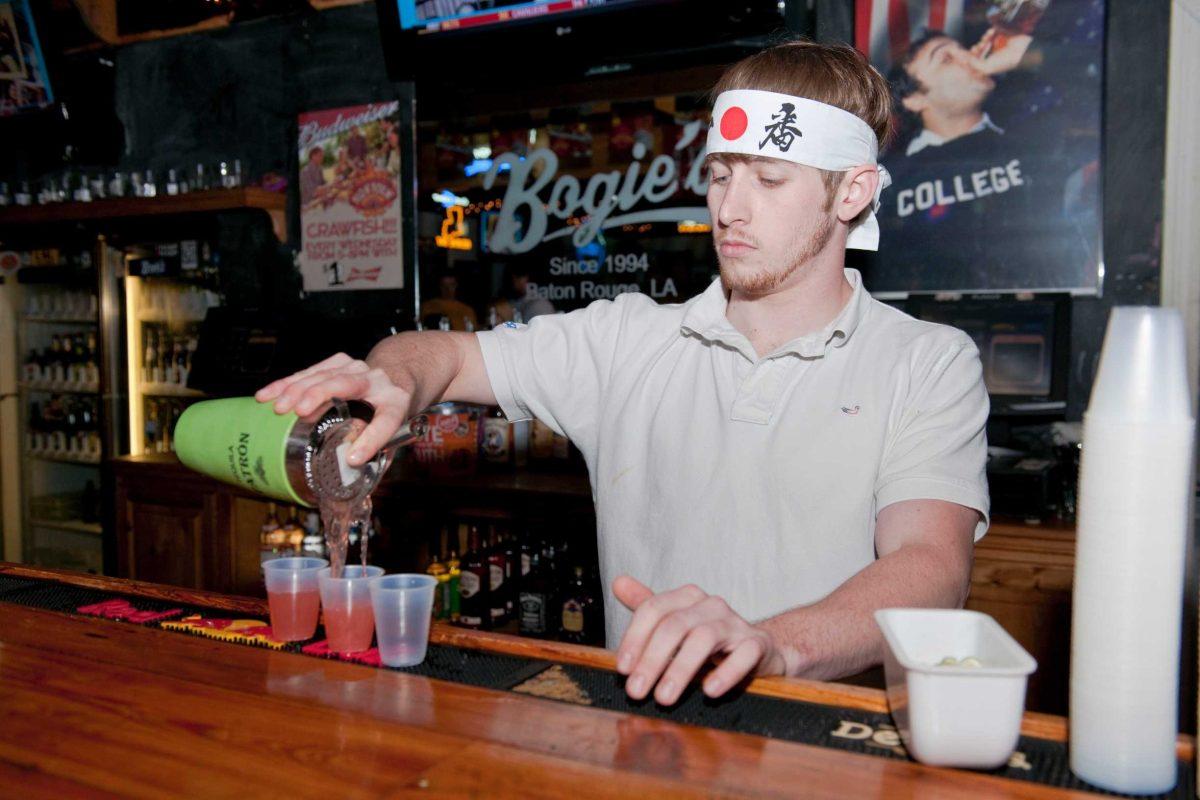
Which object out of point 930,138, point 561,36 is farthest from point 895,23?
point 561,36

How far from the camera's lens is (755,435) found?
1.71 m

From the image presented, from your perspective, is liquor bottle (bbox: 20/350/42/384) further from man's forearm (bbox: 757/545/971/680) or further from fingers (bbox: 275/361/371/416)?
man's forearm (bbox: 757/545/971/680)

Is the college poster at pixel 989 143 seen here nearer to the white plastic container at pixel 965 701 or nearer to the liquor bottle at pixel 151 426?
the white plastic container at pixel 965 701

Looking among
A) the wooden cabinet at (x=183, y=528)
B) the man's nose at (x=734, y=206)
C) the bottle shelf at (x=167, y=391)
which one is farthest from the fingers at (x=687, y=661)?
the bottle shelf at (x=167, y=391)

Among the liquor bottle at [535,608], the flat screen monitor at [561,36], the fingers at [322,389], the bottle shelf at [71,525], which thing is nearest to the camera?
the fingers at [322,389]

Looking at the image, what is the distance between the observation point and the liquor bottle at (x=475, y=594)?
3.17 m

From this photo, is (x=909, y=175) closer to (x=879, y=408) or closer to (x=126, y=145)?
(x=879, y=408)

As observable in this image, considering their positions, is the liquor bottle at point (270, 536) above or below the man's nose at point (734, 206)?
below

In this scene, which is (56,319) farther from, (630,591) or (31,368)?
(630,591)

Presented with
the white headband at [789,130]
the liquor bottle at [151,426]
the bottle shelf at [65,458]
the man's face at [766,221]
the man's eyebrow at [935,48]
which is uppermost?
the man's eyebrow at [935,48]

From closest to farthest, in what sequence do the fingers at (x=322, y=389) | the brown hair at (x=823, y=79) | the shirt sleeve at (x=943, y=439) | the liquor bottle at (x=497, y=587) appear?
1. the fingers at (x=322, y=389)
2. the shirt sleeve at (x=943, y=439)
3. the brown hair at (x=823, y=79)
4. the liquor bottle at (x=497, y=587)

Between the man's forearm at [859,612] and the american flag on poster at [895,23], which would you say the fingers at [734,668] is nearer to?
the man's forearm at [859,612]

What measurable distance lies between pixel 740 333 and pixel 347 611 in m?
0.88

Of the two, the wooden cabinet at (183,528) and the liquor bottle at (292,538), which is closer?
the liquor bottle at (292,538)
